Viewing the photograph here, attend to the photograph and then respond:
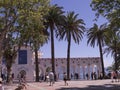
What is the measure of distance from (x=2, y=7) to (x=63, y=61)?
1628 inches

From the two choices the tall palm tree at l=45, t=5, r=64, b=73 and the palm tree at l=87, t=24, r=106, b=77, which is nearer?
the tall palm tree at l=45, t=5, r=64, b=73

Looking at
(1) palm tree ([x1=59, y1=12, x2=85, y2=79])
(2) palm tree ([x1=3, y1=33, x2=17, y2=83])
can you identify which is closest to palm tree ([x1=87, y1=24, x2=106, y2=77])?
(1) palm tree ([x1=59, y1=12, x2=85, y2=79])

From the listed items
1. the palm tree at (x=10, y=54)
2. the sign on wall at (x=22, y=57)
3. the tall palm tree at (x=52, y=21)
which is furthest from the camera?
the sign on wall at (x=22, y=57)

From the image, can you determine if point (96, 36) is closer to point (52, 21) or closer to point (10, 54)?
point (52, 21)

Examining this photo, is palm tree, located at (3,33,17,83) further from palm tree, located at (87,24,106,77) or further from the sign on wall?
palm tree, located at (87,24,106,77)

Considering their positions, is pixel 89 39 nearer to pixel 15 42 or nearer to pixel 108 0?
pixel 15 42

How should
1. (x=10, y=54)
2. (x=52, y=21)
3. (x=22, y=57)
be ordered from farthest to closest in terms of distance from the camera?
(x=22, y=57)
(x=52, y=21)
(x=10, y=54)

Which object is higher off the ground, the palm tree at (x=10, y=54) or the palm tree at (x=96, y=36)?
the palm tree at (x=96, y=36)

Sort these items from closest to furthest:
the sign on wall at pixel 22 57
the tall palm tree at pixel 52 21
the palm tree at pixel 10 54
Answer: the palm tree at pixel 10 54
the tall palm tree at pixel 52 21
the sign on wall at pixel 22 57

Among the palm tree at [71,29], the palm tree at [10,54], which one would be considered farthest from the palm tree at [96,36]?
the palm tree at [10,54]

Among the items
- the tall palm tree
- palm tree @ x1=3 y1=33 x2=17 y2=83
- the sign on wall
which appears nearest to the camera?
palm tree @ x1=3 y1=33 x2=17 y2=83

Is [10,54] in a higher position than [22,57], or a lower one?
lower

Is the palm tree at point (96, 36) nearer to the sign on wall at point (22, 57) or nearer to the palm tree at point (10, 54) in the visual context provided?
the sign on wall at point (22, 57)

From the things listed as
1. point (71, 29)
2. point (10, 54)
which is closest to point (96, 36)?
point (71, 29)
